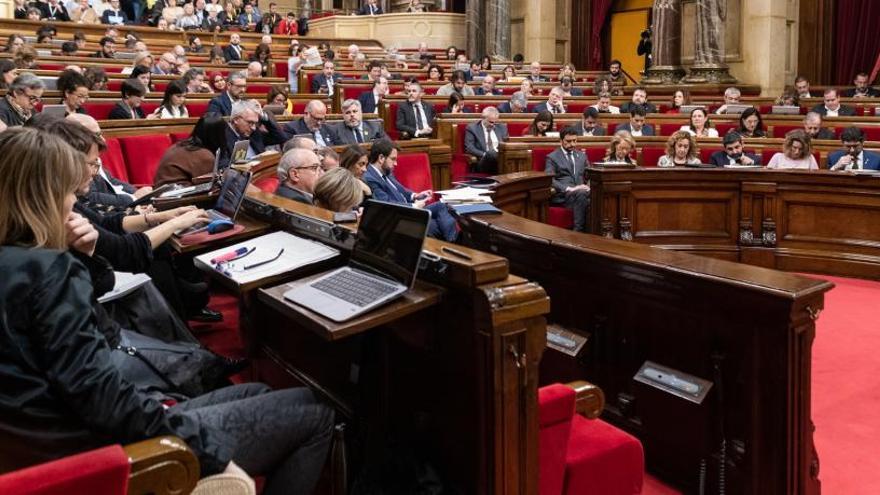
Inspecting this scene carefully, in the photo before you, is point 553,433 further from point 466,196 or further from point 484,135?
point 484,135

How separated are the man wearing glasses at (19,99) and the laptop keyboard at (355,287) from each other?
4.04 m

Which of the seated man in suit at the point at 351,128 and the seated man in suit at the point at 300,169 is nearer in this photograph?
the seated man in suit at the point at 300,169

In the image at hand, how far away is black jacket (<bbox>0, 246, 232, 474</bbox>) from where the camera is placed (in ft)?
4.68

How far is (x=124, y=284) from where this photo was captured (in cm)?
265

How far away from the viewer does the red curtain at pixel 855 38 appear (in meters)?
12.4

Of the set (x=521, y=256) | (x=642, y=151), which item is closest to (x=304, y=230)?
(x=521, y=256)

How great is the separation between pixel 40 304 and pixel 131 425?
268 millimetres

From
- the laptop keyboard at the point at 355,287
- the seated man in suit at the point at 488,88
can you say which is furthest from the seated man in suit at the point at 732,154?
the seated man in suit at the point at 488,88

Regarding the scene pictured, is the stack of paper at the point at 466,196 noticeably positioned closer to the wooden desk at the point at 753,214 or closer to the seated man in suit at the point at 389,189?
the seated man in suit at the point at 389,189

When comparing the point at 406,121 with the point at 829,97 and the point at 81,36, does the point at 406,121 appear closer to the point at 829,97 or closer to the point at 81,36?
the point at 829,97

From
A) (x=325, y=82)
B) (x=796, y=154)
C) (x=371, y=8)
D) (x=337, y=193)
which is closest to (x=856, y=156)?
(x=796, y=154)

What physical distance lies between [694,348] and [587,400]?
42 centimetres

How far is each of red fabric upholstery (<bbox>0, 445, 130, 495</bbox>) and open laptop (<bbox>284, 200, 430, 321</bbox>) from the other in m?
0.56

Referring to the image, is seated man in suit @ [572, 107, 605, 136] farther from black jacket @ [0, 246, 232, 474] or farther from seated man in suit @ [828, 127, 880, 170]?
black jacket @ [0, 246, 232, 474]
